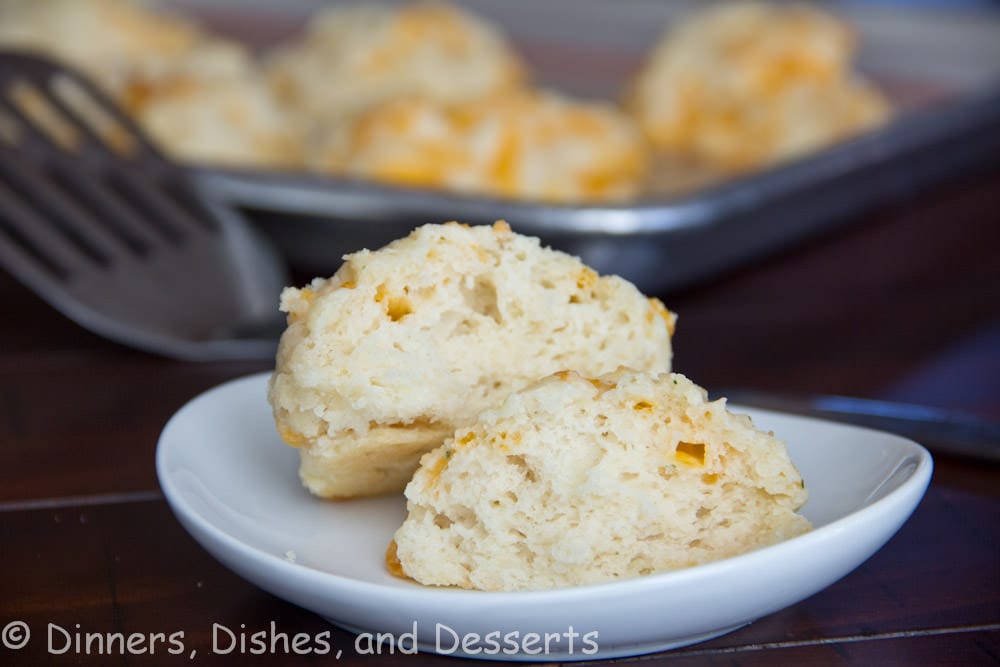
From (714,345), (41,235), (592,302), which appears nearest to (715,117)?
(714,345)

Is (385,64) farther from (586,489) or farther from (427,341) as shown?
(586,489)

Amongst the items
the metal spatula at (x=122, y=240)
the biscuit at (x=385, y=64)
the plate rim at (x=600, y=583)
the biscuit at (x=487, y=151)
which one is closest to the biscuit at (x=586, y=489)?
the plate rim at (x=600, y=583)

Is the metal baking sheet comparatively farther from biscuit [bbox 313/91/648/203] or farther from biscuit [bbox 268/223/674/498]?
biscuit [bbox 268/223/674/498]

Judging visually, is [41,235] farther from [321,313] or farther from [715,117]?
[715,117]

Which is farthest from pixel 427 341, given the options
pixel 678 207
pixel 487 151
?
pixel 487 151

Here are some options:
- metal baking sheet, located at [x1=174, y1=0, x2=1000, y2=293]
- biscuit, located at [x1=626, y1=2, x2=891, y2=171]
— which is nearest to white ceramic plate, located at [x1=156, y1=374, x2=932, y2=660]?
metal baking sheet, located at [x1=174, y1=0, x2=1000, y2=293]

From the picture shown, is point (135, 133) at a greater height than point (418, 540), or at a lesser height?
lesser
